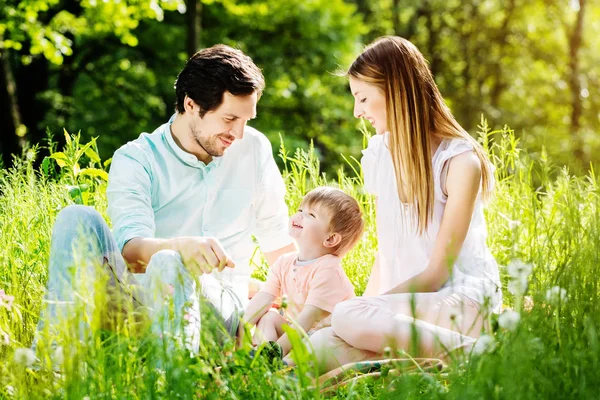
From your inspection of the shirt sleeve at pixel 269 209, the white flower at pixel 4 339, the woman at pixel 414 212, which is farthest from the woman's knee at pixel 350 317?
the white flower at pixel 4 339

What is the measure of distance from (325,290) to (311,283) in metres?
0.06

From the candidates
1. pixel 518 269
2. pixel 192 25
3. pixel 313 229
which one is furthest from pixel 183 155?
pixel 192 25

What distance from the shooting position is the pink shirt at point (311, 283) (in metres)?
3.13

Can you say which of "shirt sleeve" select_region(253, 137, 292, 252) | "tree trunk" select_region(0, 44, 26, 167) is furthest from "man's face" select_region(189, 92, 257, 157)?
"tree trunk" select_region(0, 44, 26, 167)

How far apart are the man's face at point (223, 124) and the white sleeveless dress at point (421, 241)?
635mm

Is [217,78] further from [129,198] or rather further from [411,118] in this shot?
[411,118]

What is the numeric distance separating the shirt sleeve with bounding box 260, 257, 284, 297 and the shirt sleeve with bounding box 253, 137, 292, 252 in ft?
0.62

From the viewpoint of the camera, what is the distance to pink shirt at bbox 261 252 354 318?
3.13m

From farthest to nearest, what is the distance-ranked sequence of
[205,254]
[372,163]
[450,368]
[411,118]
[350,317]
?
[372,163]
[411,118]
[350,317]
[205,254]
[450,368]

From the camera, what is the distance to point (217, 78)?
3211 millimetres

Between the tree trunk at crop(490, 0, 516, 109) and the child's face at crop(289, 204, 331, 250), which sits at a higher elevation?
the tree trunk at crop(490, 0, 516, 109)

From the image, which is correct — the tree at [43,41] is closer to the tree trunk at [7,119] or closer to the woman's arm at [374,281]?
the tree trunk at [7,119]

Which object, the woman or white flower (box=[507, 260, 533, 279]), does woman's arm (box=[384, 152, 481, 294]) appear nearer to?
the woman

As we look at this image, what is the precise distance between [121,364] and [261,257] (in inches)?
93.1
